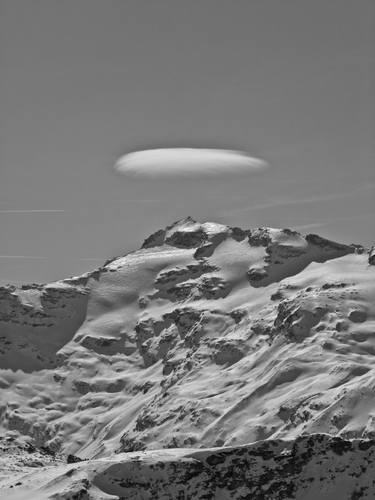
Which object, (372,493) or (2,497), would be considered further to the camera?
(2,497)

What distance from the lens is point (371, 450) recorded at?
6506 inches

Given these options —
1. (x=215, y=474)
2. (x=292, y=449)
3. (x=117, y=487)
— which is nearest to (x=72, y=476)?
(x=117, y=487)

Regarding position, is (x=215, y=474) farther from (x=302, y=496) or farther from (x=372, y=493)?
(x=372, y=493)

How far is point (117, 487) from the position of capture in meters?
166

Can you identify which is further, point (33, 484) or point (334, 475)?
point (33, 484)

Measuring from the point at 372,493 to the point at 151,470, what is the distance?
33773mm

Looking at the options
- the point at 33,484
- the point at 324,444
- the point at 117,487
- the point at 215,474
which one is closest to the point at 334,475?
the point at 324,444

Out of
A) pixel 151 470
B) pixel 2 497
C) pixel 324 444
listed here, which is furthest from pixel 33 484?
pixel 324 444

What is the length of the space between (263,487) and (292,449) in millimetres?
8003

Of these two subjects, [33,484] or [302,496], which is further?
[33,484]

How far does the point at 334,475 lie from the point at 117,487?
3318 cm

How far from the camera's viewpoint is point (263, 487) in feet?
537

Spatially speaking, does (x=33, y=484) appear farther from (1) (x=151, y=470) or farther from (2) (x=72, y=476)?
(1) (x=151, y=470)

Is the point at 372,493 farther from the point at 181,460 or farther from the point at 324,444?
the point at 181,460
